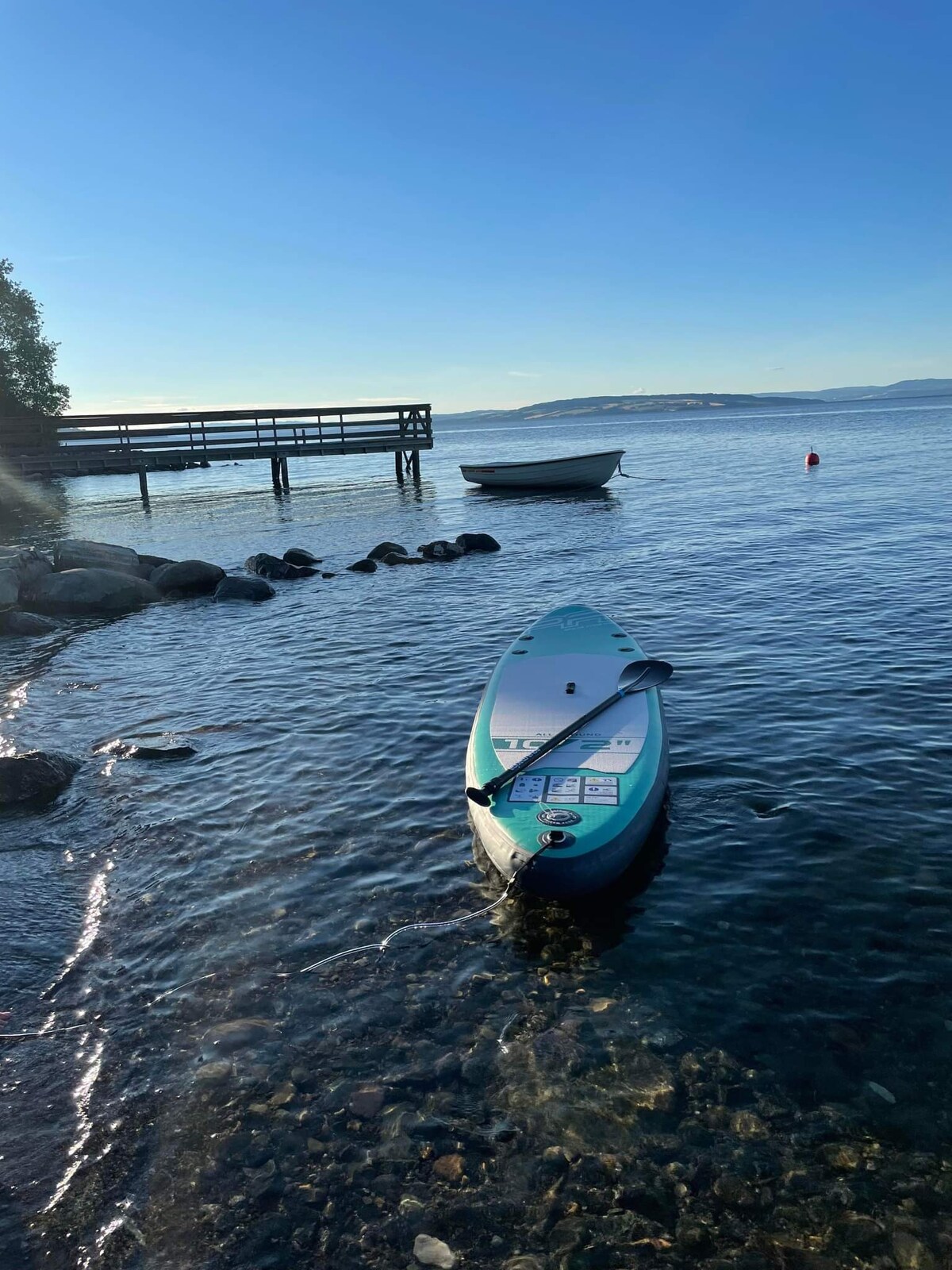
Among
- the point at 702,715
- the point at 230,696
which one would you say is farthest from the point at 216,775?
the point at 702,715

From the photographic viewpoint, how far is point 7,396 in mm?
56656

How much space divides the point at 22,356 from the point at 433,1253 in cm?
6791

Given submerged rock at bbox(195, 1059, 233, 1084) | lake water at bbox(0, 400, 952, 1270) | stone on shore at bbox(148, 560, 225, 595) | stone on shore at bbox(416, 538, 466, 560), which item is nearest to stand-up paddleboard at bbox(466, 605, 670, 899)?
lake water at bbox(0, 400, 952, 1270)

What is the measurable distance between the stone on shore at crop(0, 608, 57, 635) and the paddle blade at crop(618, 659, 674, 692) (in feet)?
45.6

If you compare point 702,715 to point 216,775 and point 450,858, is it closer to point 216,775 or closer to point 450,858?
point 450,858

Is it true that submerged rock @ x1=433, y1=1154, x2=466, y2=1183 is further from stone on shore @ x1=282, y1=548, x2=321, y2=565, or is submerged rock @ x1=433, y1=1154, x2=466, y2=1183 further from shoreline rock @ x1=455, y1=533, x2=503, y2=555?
shoreline rock @ x1=455, y1=533, x2=503, y2=555

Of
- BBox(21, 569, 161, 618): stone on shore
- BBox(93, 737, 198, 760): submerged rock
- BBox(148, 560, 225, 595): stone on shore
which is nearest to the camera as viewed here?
BBox(93, 737, 198, 760): submerged rock

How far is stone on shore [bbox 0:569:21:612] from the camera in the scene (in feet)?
61.8

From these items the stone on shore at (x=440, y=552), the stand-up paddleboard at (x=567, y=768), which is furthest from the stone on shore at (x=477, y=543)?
the stand-up paddleboard at (x=567, y=768)

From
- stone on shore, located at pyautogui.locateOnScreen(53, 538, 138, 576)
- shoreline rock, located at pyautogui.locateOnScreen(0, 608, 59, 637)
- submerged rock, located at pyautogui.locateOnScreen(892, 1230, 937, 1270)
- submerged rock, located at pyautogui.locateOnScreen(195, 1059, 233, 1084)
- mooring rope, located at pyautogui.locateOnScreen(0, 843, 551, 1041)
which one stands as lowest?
submerged rock, located at pyautogui.locateOnScreen(892, 1230, 937, 1270)

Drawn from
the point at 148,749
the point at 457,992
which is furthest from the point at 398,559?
the point at 457,992

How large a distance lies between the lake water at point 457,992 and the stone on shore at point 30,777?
1.22 ft

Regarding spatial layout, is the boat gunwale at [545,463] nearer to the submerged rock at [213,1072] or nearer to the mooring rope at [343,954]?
the mooring rope at [343,954]

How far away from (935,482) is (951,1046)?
4008cm
